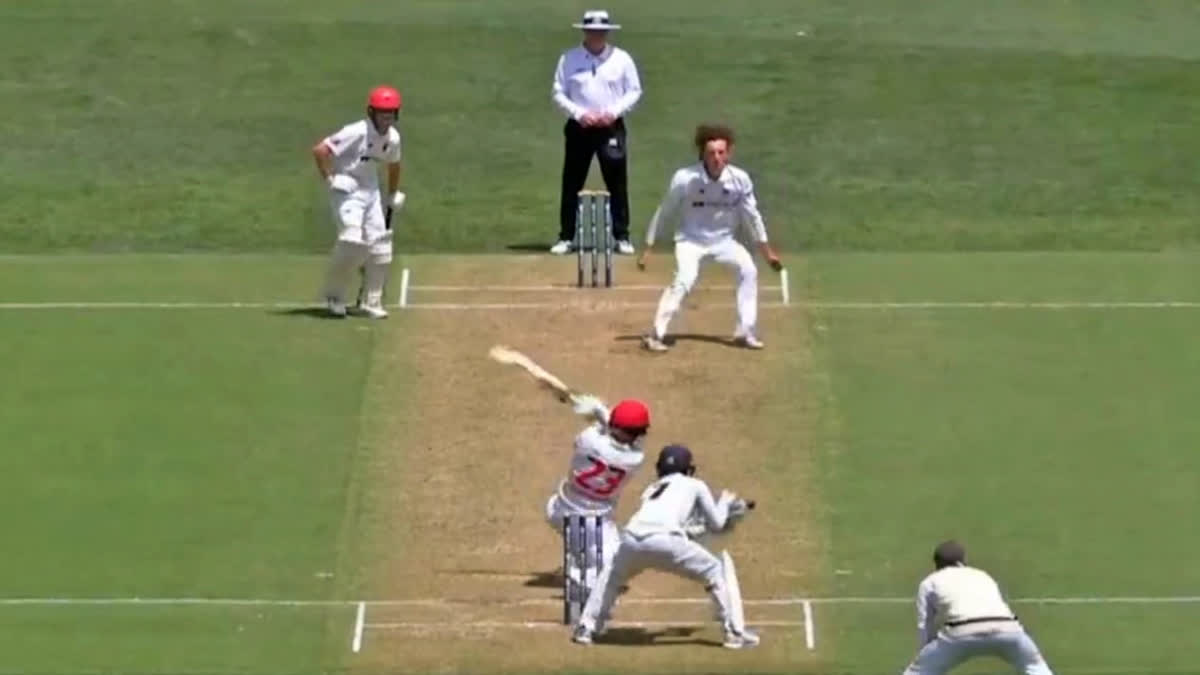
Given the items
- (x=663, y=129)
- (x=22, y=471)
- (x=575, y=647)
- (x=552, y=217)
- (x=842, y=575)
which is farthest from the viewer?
(x=663, y=129)

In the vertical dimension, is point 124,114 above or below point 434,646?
above

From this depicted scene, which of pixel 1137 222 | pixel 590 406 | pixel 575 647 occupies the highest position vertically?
pixel 1137 222

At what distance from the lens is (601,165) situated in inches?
1179

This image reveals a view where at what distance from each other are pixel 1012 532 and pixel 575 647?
13.6 feet

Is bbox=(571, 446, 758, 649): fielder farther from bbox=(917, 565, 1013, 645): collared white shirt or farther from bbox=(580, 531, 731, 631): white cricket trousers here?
bbox=(917, 565, 1013, 645): collared white shirt

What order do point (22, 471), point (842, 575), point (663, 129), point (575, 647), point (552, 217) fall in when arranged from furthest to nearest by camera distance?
1. point (663, 129)
2. point (552, 217)
3. point (22, 471)
4. point (842, 575)
5. point (575, 647)

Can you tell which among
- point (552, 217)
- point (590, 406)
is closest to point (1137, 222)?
point (552, 217)

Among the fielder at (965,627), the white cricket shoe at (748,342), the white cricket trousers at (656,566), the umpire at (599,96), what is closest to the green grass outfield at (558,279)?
the white cricket shoe at (748,342)

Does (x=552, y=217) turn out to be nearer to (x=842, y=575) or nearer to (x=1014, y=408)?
(x=1014, y=408)

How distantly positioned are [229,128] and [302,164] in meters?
1.71

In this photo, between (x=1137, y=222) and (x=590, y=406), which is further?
(x=1137, y=222)

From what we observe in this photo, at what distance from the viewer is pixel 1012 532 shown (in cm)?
2456

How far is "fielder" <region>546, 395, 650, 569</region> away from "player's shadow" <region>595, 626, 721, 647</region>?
536 mm

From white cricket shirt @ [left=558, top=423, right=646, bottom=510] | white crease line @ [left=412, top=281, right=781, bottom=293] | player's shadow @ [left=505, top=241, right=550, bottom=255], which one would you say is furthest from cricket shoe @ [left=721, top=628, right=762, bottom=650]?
player's shadow @ [left=505, top=241, right=550, bottom=255]
